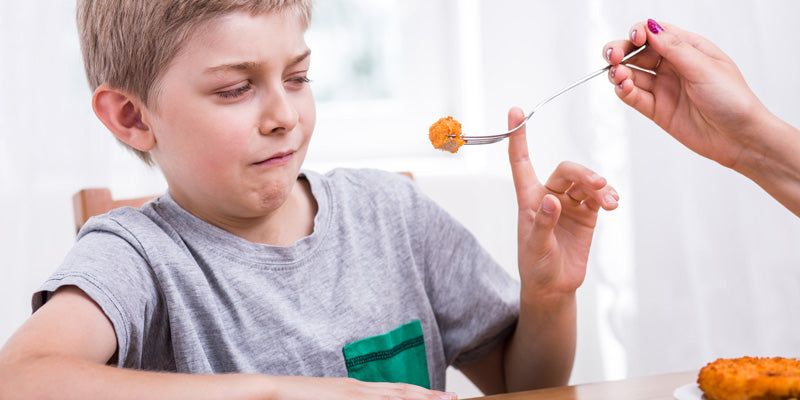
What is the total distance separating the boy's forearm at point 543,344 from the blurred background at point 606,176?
1.36 ft

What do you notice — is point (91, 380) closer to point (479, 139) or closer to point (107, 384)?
point (107, 384)

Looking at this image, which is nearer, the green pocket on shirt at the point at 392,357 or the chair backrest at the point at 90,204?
the green pocket on shirt at the point at 392,357

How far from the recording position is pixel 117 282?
76cm

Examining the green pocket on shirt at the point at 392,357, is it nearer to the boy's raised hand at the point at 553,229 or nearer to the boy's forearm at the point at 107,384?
the boy's raised hand at the point at 553,229

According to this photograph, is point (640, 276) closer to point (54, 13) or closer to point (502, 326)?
point (502, 326)

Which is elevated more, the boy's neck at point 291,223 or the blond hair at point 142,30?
the blond hair at point 142,30

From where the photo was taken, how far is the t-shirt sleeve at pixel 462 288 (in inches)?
41.2

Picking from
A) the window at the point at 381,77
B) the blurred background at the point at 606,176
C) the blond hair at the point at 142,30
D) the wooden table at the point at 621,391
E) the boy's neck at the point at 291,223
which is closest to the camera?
the wooden table at the point at 621,391

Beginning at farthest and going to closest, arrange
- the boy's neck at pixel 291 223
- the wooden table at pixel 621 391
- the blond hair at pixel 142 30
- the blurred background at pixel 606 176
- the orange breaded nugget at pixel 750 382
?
the blurred background at pixel 606 176 → the boy's neck at pixel 291 223 → the blond hair at pixel 142 30 → the wooden table at pixel 621 391 → the orange breaded nugget at pixel 750 382

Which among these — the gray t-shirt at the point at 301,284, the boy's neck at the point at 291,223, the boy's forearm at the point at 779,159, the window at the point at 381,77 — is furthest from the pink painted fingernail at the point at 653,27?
the window at the point at 381,77

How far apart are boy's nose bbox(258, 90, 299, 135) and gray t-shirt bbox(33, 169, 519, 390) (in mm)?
165

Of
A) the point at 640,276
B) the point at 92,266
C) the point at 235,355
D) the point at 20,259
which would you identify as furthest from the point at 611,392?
the point at 20,259

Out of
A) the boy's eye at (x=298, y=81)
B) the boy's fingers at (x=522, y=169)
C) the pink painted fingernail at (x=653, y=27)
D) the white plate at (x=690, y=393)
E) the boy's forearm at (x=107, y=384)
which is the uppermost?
the pink painted fingernail at (x=653, y=27)

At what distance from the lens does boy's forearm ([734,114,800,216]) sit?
87cm
